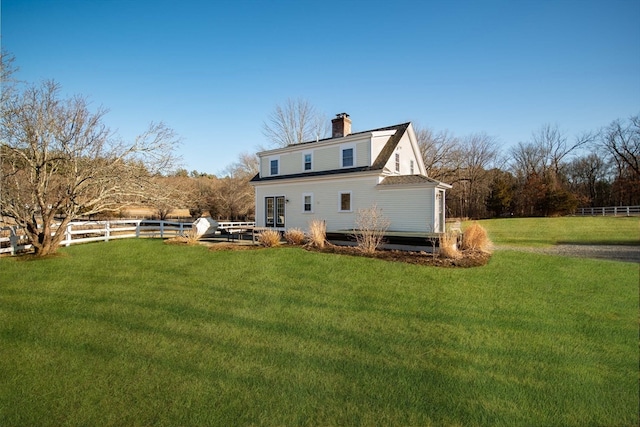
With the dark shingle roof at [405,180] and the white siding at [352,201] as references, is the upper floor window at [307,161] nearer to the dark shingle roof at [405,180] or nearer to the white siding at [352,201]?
the white siding at [352,201]

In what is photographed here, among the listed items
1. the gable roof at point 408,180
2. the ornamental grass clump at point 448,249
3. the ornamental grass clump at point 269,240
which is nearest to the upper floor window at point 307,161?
the gable roof at point 408,180

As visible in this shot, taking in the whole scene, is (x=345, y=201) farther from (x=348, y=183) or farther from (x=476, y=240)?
(x=476, y=240)

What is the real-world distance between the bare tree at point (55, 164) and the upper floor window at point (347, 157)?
8.36 metres

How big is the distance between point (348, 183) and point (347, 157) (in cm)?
161

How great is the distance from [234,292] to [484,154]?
36.7m

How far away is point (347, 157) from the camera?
16375mm

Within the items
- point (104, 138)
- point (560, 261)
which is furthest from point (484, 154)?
point (104, 138)

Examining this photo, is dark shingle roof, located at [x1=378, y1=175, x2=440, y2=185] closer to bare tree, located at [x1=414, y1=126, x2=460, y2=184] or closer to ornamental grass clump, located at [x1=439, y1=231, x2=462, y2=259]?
ornamental grass clump, located at [x1=439, y1=231, x2=462, y2=259]

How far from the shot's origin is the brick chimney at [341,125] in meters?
18.5

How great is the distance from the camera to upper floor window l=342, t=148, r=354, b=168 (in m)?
16.2

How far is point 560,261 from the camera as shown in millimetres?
7922

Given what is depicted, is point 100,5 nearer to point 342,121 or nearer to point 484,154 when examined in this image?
point 342,121

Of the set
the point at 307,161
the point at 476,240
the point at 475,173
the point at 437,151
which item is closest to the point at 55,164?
the point at 307,161

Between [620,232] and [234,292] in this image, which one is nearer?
[234,292]
